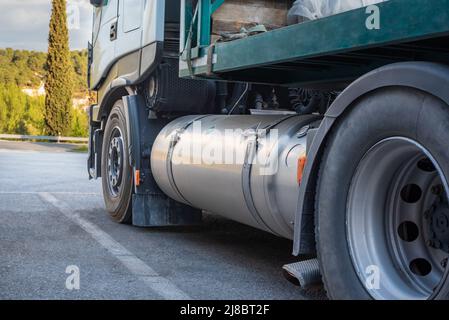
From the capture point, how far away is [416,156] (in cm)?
322

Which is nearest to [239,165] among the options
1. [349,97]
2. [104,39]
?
[349,97]

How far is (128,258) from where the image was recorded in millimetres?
5441

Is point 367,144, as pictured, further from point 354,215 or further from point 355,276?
point 355,276

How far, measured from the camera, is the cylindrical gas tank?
426 centimetres

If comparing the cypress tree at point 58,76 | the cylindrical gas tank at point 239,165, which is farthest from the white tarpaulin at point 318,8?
the cypress tree at point 58,76

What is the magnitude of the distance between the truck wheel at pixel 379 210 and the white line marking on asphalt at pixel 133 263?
1.17m

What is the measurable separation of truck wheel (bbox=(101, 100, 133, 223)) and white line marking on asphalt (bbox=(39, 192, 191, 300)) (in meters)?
0.32

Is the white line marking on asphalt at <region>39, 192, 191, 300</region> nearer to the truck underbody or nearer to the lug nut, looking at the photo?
the truck underbody

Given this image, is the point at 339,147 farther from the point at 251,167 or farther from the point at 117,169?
the point at 117,169

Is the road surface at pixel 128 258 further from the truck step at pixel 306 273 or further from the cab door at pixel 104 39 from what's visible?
the cab door at pixel 104 39

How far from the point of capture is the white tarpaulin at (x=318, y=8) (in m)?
4.30

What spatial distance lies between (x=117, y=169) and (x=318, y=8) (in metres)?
3.52
